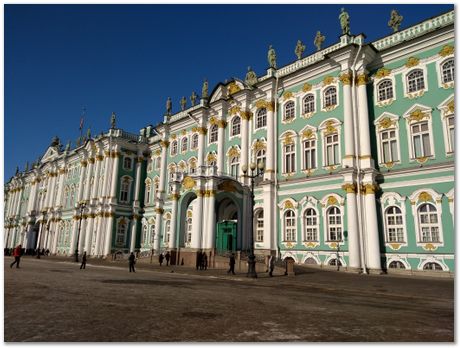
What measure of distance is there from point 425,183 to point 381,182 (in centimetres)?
281

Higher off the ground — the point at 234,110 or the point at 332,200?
the point at 234,110

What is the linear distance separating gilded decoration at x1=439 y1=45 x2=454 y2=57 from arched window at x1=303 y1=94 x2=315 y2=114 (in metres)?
9.50

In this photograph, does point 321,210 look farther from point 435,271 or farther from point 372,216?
point 435,271

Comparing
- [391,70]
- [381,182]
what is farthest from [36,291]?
[391,70]

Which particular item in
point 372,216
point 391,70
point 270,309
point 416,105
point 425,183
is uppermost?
point 391,70

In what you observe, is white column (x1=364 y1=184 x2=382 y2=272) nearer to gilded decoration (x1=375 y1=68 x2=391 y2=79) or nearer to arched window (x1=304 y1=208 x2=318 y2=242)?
arched window (x1=304 y1=208 x2=318 y2=242)

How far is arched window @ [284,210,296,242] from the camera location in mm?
→ 28253

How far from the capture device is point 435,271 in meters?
21.0

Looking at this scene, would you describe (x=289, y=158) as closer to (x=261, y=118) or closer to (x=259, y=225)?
(x=261, y=118)

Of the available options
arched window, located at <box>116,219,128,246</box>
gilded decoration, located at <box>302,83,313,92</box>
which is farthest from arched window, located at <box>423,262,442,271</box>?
arched window, located at <box>116,219,128,246</box>

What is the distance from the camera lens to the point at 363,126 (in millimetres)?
25172

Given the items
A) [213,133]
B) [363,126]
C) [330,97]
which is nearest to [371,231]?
[363,126]

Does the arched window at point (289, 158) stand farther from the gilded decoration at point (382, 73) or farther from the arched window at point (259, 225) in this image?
the gilded decoration at point (382, 73)

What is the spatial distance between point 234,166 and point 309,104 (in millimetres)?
9393
